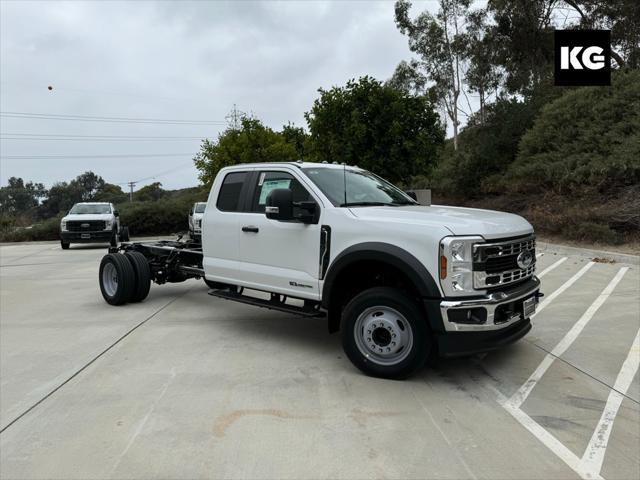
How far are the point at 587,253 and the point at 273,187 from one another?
29.2 ft

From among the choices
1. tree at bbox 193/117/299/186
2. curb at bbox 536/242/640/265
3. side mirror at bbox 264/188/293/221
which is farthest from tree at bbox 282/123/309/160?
side mirror at bbox 264/188/293/221

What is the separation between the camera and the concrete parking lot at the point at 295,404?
3.24 metres

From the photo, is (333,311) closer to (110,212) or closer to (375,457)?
(375,457)

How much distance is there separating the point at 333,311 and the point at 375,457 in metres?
2.00

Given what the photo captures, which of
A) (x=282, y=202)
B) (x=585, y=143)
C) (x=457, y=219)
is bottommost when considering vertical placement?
(x=457, y=219)

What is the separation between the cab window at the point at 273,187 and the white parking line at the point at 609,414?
3.33 m

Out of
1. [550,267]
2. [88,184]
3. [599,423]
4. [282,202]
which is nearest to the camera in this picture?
[599,423]

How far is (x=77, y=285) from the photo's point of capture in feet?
33.4

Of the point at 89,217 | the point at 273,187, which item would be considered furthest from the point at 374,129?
the point at 273,187

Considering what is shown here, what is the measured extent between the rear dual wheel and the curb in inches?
370

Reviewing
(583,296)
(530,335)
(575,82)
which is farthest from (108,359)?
(575,82)

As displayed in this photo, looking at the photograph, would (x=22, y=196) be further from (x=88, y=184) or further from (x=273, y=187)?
(x=273, y=187)

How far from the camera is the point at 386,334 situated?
4.66 m

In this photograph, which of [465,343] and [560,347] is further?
[560,347]
